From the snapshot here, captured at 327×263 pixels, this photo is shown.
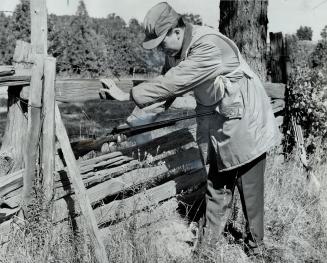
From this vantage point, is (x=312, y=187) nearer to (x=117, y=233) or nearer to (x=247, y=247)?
(x=247, y=247)

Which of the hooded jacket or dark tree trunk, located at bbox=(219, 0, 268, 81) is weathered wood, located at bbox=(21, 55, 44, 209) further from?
dark tree trunk, located at bbox=(219, 0, 268, 81)

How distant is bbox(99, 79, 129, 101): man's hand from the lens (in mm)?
3597

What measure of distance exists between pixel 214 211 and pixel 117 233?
81 centimetres

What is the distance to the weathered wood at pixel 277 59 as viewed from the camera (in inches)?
258

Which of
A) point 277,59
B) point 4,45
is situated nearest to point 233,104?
point 277,59

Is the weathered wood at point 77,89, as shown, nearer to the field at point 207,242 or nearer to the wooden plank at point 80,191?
the field at point 207,242

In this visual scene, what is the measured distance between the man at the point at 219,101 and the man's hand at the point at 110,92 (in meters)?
0.02

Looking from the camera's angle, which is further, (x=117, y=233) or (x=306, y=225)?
(x=306, y=225)

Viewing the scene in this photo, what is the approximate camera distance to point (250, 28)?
6.22 meters

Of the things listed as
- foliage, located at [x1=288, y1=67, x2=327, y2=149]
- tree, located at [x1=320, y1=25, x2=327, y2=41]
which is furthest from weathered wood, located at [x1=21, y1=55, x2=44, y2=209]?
tree, located at [x1=320, y1=25, x2=327, y2=41]

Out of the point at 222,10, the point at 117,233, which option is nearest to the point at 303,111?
the point at 222,10

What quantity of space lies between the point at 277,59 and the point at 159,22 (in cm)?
359

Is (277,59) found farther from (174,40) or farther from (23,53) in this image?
(23,53)

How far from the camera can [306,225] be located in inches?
183
